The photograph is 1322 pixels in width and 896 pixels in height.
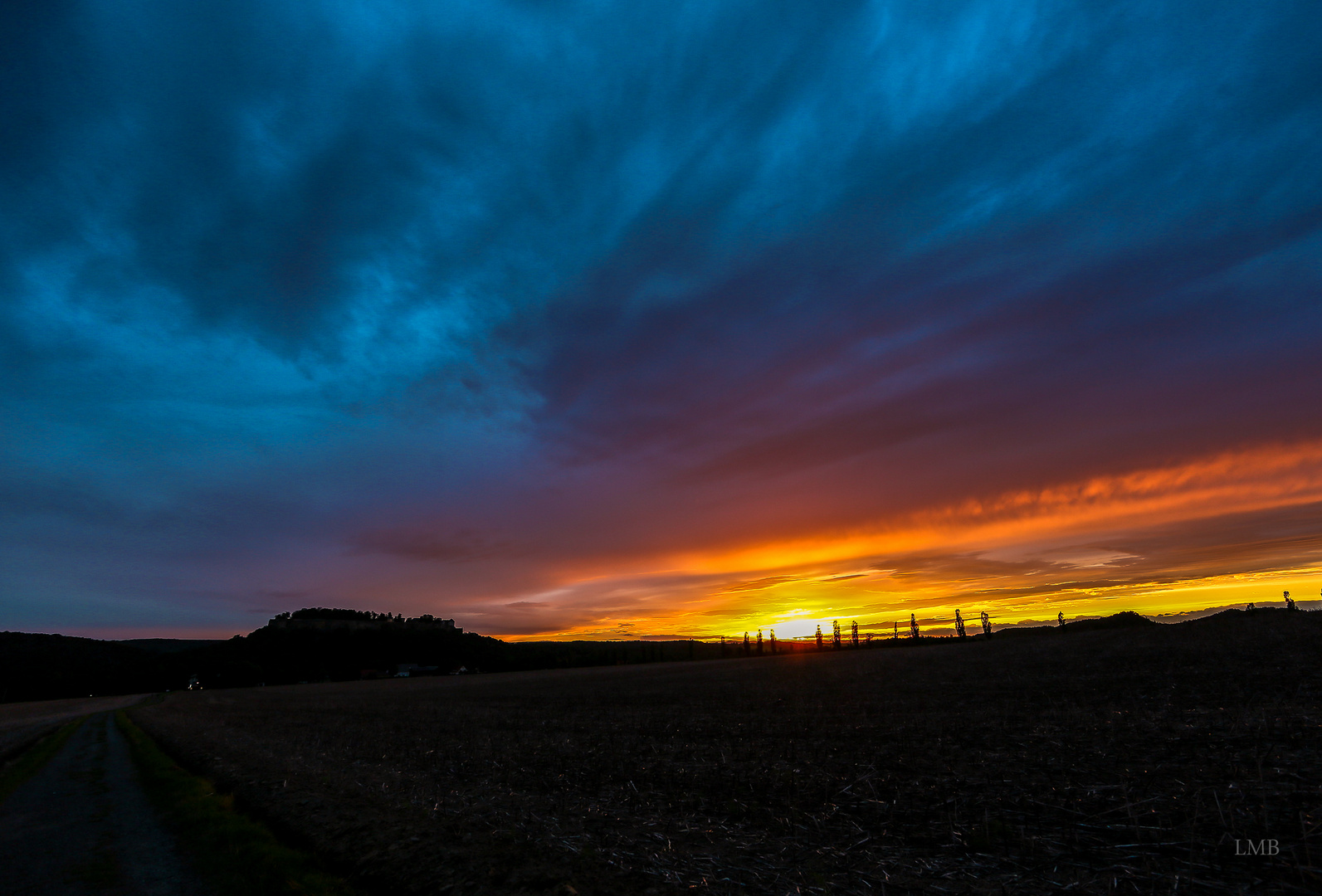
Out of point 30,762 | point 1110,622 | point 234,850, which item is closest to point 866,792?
point 234,850

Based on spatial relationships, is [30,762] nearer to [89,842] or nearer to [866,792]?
[89,842]

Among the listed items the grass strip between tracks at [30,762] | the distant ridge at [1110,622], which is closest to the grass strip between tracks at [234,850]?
the grass strip between tracks at [30,762]

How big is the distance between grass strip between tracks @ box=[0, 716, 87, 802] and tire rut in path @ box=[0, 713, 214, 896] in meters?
0.75

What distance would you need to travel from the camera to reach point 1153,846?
8.14 metres

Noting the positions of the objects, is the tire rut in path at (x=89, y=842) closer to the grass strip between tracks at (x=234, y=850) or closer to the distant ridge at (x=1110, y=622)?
the grass strip between tracks at (x=234, y=850)

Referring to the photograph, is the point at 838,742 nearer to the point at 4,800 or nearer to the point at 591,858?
the point at 591,858

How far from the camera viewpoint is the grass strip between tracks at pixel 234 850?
34.3ft

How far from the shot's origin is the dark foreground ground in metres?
8.31

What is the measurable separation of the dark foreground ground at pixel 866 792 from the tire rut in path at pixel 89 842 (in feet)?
7.41

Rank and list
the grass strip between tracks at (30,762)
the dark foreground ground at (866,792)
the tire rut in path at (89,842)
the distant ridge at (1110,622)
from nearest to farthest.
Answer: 1. the dark foreground ground at (866,792)
2. the tire rut in path at (89,842)
3. the grass strip between tracks at (30,762)
4. the distant ridge at (1110,622)

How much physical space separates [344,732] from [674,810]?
2791cm

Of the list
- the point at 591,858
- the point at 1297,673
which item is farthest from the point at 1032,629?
the point at 591,858

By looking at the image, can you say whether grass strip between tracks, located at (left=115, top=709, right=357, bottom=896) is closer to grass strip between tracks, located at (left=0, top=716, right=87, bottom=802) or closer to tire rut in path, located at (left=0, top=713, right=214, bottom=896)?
tire rut in path, located at (left=0, top=713, right=214, bottom=896)

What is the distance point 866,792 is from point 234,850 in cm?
1377
